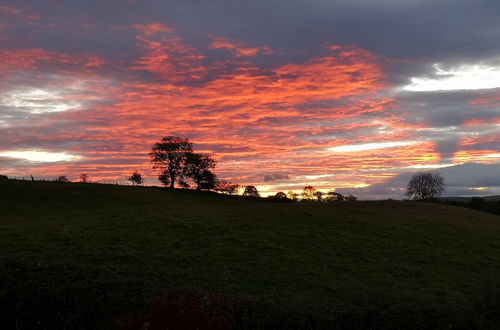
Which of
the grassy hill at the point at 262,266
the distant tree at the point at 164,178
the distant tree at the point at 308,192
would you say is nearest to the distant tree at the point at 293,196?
the distant tree at the point at 308,192

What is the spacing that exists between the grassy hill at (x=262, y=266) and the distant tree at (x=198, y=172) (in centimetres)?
5271

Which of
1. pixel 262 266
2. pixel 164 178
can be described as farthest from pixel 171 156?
pixel 262 266

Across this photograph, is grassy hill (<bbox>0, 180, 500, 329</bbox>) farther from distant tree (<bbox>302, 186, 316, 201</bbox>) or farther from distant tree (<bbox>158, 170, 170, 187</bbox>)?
distant tree (<bbox>302, 186, 316, 201</bbox>)

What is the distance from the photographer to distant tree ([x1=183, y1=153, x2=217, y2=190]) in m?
106

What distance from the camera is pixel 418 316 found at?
14.8 m

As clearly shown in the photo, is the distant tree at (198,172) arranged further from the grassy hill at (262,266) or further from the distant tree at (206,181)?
the grassy hill at (262,266)

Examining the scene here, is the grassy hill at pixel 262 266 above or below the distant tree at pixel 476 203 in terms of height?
below

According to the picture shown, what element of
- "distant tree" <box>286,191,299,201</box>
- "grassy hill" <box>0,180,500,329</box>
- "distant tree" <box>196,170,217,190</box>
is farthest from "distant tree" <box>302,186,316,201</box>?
"grassy hill" <box>0,180,500,329</box>

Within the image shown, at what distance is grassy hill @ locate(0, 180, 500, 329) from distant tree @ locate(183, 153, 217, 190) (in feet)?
173

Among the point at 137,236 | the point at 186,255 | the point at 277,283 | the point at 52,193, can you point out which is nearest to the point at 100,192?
the point at 52,193

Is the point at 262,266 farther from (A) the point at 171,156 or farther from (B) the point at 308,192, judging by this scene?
(B) the point at 308,192

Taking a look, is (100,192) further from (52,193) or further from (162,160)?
(162,160)

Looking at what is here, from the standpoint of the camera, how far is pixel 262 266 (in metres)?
27.7

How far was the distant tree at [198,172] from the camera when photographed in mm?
105500
